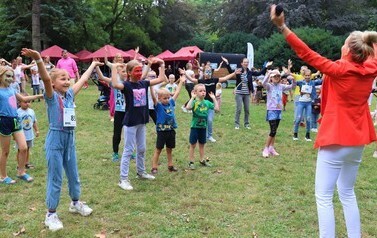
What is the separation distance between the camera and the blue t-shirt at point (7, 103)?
225 inches

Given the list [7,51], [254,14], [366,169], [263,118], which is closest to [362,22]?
[254,14]

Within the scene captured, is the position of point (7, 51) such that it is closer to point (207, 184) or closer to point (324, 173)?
point (207, 184)

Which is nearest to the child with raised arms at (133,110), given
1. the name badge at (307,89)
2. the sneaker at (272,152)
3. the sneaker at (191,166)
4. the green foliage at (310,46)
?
the sneaker at (191,166)

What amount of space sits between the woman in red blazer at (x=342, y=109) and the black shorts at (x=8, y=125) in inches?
169

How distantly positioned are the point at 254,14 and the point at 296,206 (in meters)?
40.8

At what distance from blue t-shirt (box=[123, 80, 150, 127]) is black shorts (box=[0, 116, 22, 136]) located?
5.46 feet

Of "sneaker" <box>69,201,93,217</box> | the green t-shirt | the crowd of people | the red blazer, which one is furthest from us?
the green t-shirt

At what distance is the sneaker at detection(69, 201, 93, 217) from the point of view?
487 centimetres

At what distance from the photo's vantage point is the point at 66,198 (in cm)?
547

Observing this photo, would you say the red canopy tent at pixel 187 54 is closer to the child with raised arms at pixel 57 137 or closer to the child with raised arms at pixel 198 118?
the child with raised arms at pixel 198 118

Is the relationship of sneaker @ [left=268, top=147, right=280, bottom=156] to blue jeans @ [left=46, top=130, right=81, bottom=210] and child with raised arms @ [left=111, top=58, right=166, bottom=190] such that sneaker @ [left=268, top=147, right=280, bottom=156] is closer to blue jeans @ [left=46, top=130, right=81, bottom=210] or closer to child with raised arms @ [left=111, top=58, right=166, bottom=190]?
child with raised arms @ [left=111, top=58, right=166, bottom=190]

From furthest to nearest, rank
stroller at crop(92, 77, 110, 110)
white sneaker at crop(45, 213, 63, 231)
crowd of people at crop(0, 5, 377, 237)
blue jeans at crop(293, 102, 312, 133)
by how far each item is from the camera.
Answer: stroller at crop(92, 77, 110, 110), blue jeans at crop(293, 102, 312, 133), white sneaker at crop(45, 213, 63, 231), crowd of people at crop(0, 5, 377, 237)

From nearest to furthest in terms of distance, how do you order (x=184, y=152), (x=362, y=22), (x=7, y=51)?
(x=184, y=152) < (x=7, y=51) < (x=362, y=22)

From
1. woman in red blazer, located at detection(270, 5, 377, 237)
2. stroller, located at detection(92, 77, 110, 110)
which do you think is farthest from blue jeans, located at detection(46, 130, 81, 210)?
stroller, located at detection(92, 77, 110, 110)
